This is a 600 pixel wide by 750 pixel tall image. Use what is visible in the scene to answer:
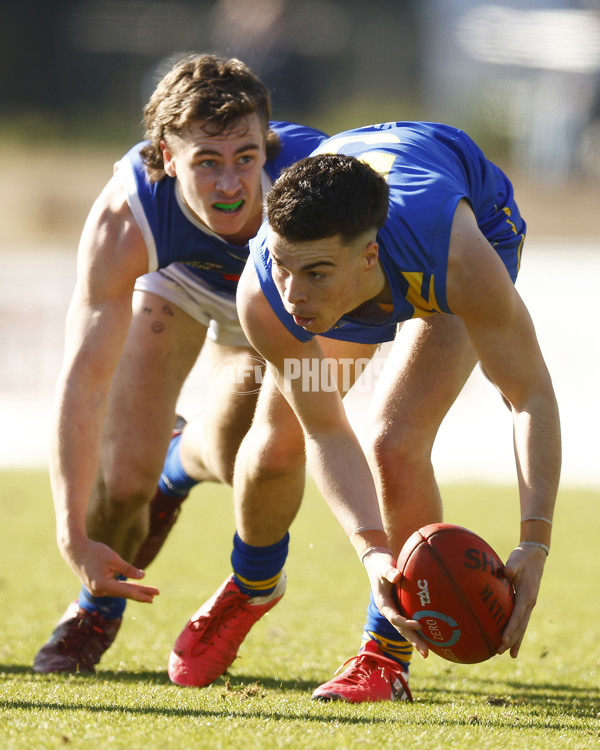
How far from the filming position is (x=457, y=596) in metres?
3.15

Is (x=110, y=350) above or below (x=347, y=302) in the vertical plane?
below

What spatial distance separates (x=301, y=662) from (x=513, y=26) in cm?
1750

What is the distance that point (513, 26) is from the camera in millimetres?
19766

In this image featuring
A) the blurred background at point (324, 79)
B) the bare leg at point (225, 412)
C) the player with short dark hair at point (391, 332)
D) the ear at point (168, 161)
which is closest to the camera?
the player with short dark hair at point (391, 332)

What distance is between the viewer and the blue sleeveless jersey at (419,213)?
123 inches

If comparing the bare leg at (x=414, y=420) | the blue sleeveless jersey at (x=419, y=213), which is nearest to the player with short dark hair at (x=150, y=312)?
the blue sleeveless jersey at (x=419, y=213)

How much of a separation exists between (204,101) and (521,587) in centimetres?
201

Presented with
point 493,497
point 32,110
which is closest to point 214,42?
point 32,110

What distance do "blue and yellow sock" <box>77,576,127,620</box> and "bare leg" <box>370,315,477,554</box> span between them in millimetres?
1307

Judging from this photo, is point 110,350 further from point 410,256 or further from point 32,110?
point 32,110

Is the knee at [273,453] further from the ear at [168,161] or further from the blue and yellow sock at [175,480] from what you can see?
the blue and yellow sock at [175,480]

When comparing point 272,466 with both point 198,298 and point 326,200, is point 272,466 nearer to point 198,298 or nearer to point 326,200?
point 198,298

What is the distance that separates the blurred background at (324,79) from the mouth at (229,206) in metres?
13.6

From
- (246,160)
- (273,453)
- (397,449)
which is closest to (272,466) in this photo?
(273,453)
